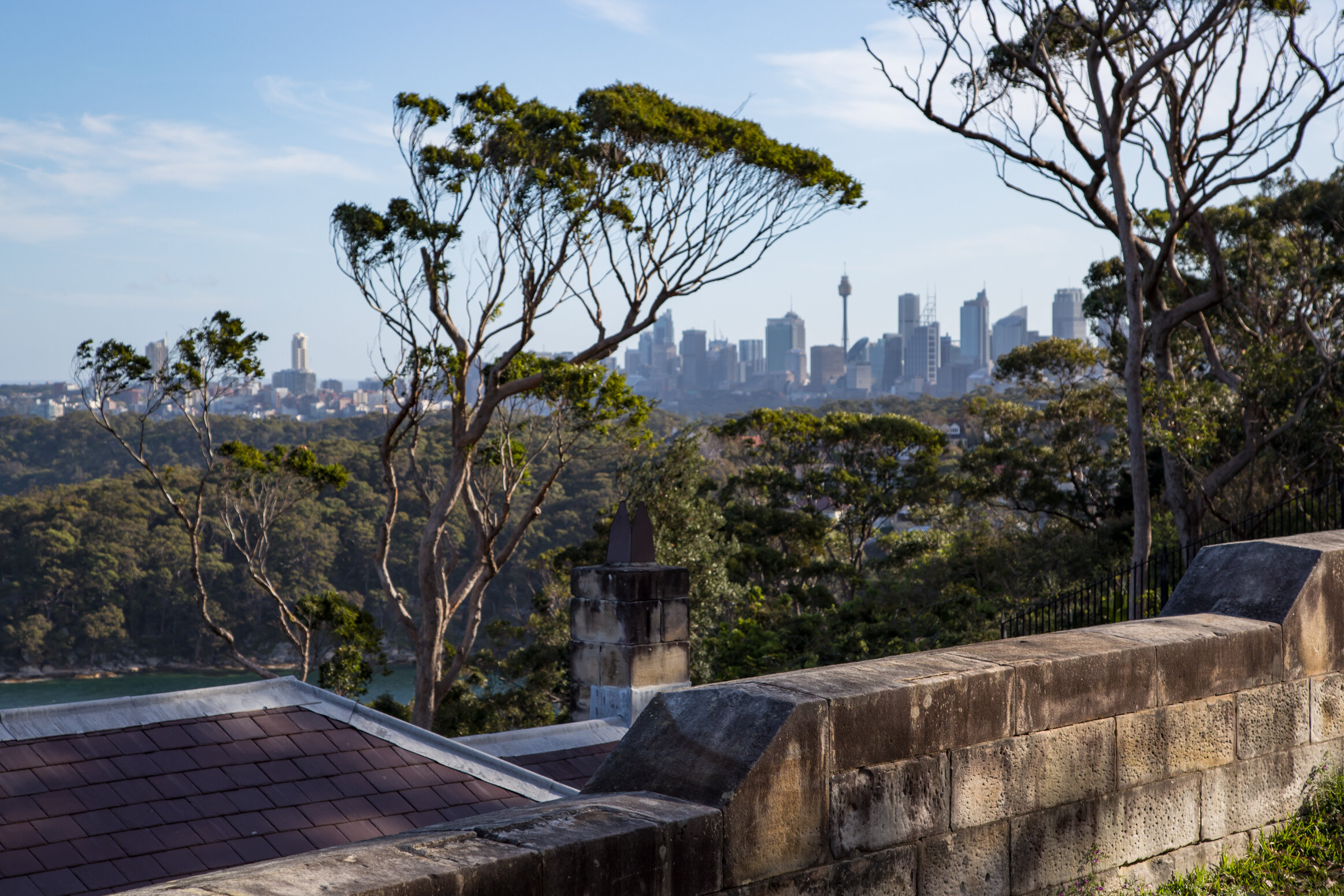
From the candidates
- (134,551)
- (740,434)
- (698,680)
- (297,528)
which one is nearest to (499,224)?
(698,680)

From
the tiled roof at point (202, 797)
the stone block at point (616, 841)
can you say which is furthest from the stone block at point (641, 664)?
the stone block at point (616, 841)

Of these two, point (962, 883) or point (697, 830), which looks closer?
point (697, 830)

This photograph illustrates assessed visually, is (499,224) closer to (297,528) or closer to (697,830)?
(697,830)

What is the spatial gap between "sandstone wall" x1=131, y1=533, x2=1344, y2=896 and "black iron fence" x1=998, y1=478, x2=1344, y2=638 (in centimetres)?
576

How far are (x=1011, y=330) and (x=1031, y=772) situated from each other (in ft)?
582

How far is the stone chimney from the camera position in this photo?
7555 millimetres

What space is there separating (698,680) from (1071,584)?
5574 millimetres

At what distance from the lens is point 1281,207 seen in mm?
19922

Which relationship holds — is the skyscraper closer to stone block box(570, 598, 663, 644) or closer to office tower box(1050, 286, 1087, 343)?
office tower box(1050, 286, 1087, 343)

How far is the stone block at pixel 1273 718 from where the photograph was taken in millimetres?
3400

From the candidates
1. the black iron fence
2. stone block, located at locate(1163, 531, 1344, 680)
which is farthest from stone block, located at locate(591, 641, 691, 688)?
stone block, located at locate(1163, 531, 1344, 680)

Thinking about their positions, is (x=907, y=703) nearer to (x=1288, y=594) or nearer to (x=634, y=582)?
(x=1288, y=594)

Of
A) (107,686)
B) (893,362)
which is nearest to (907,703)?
(107,686)

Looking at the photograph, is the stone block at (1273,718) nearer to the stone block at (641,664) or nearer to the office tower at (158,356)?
the stone block at (641,664)
